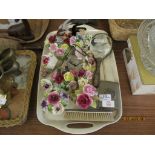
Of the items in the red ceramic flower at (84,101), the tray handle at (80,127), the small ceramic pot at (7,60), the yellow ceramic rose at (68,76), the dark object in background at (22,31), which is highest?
the dark object in background at (22,31)

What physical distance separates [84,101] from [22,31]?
0.34 meters

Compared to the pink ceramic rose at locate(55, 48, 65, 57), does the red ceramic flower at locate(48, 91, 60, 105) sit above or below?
below

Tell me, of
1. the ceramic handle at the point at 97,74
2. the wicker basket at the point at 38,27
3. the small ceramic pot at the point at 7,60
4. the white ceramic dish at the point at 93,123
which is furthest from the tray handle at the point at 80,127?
the wicker basket at the point at 38,27

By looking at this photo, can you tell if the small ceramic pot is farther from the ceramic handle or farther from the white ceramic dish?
the ceramic handle

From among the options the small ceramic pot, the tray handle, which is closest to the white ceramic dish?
the tray handle

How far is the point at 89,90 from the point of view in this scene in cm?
54

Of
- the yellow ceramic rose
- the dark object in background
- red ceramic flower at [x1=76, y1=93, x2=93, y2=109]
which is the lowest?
red ceramic flower at [x1=76, y1=93, x2=93, y2=109]

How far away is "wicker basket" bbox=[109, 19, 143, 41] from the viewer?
66 centimetres

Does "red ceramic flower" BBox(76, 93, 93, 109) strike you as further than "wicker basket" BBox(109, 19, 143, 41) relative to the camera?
No

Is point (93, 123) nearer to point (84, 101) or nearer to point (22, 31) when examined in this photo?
point (84, 101)

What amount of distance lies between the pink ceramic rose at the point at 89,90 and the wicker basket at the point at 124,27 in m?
0.23

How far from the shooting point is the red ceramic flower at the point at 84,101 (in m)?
0.53

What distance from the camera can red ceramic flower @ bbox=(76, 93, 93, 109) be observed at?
53cm

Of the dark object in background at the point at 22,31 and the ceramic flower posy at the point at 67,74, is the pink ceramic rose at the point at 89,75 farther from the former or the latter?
the dark object in background at the point at 22,31
